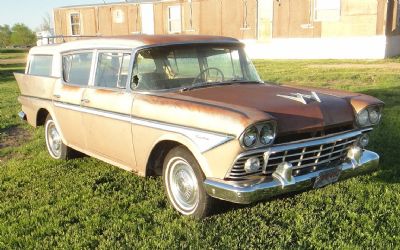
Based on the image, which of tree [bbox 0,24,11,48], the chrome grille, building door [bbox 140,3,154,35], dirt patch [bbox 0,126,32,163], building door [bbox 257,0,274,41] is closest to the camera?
the chrome grille

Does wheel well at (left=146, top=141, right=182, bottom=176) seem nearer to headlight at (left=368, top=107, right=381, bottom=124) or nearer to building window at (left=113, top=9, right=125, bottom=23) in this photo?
headlight at (left=368, top=107, right=381, bottom=124)

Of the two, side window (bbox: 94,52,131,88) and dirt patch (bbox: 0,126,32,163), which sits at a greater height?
side window (bbox: 94,52,131,88)

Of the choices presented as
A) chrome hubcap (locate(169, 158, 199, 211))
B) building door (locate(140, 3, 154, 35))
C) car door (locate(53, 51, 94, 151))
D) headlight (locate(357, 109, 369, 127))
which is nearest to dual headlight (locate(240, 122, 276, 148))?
chrome hubcap (locate(169, 158, 199, 211))

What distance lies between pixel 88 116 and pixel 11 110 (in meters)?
6.19

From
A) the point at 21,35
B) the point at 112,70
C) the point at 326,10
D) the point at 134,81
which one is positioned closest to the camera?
the point at 134,81

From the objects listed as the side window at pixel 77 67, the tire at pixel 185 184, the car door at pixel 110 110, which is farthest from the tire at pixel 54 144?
the tire at pixel 185 184

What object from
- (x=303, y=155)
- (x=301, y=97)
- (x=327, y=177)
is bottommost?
(x=327, y=177)

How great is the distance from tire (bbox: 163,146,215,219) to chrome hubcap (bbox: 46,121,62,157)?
8.35 feet

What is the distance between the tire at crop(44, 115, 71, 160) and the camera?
6383 mm

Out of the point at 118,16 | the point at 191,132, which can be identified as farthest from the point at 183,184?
the point at 118,16

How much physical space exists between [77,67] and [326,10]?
1841 centimetres

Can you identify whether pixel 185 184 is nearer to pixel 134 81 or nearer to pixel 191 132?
pixel 191 132

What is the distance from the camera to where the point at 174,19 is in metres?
27.5

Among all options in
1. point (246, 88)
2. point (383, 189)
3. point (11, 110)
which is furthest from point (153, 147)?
point (11, 110)
